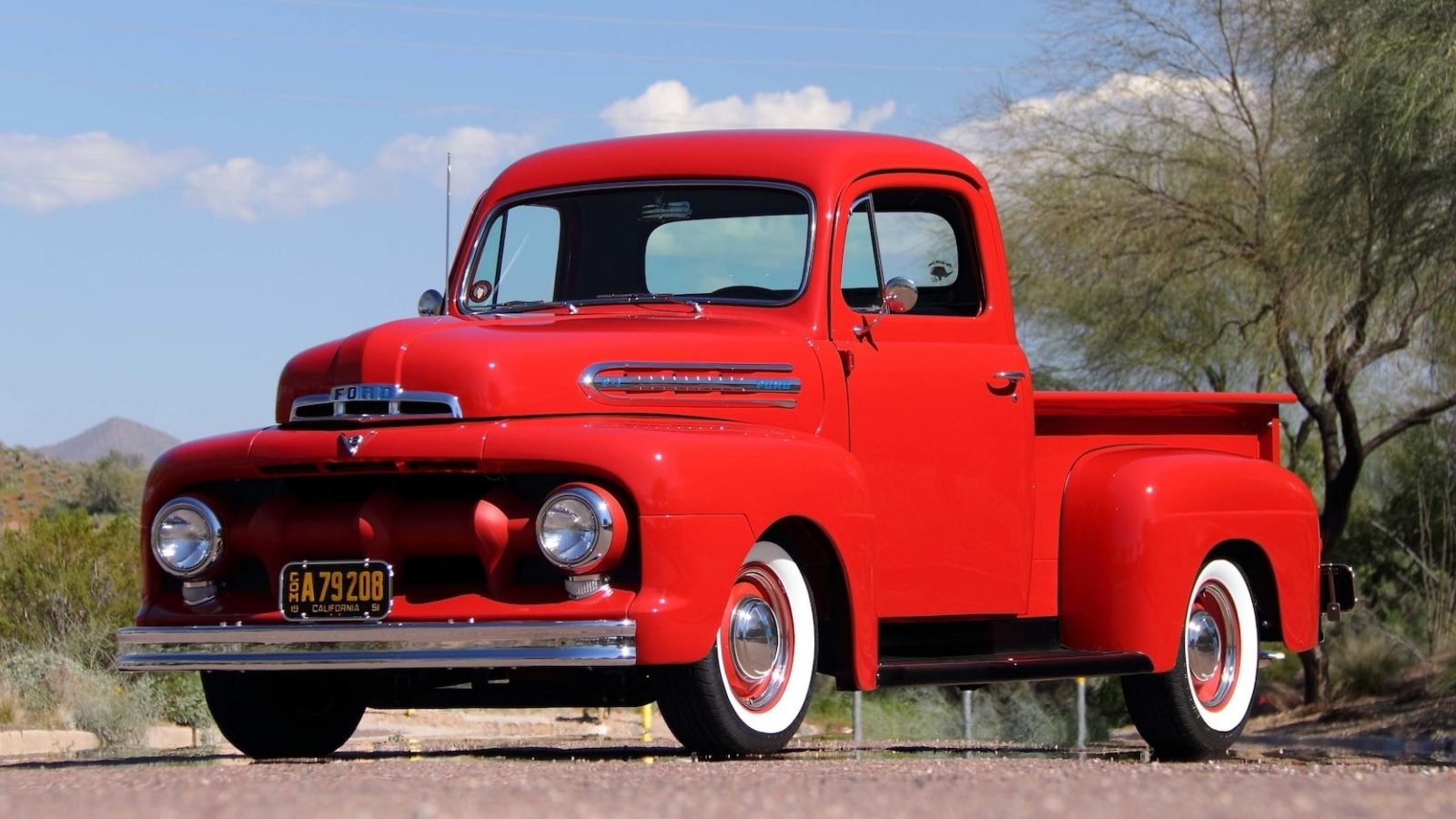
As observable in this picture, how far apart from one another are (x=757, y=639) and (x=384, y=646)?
3.92ft

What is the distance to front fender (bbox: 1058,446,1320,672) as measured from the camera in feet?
25.9

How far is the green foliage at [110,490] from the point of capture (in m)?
34.5

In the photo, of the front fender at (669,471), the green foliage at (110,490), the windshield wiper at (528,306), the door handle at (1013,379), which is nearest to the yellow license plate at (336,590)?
the front fender at (669,471)

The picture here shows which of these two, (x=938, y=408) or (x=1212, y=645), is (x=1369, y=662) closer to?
(x=1212, y=645)

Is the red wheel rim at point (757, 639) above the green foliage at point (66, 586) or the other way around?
above

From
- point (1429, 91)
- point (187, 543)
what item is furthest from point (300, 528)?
point (1429, 91)

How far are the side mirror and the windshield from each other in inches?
12.9

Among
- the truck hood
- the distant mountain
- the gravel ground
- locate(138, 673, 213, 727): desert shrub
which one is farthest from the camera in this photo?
the distant mountain

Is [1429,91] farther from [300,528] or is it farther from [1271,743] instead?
[300,528]

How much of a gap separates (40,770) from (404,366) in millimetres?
1741

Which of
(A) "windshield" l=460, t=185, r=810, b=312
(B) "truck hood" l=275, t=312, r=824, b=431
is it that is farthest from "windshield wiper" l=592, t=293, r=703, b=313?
(B) "truck hood" l=275, t=312, r=824, b=431

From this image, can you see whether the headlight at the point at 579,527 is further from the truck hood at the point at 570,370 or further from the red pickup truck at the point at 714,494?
the truck hood at the point at 570,370

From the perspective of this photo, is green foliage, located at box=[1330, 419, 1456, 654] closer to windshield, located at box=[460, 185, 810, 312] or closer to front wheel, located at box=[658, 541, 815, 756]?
windshield, located at box=[460, 185, 810, 312]

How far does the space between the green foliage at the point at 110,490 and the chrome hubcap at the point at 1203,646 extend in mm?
27252
